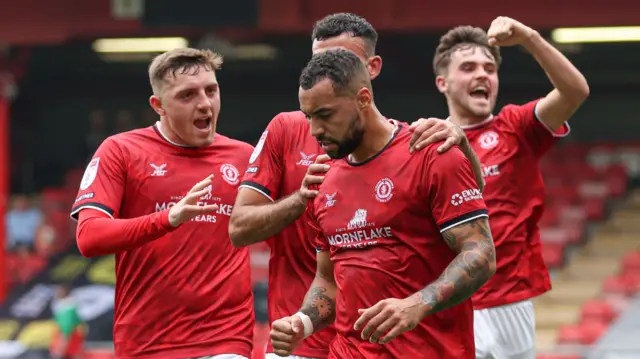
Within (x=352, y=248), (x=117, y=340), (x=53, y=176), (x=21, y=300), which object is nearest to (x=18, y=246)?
(x=21, y=300)

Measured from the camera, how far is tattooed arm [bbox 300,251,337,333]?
4402 millimetres

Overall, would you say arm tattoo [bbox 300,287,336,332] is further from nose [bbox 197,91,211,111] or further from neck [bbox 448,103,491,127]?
neck [bbox 448,103,491,127]

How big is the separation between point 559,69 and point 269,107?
1544cm

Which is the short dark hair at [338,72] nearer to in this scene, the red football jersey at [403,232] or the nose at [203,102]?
the red football jersey at [403,232]

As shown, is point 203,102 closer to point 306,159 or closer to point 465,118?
point 306,159

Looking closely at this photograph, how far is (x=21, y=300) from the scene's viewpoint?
608 inches

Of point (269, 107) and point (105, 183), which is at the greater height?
point (269, 107)

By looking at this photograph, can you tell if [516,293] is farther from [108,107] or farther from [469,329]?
[108,107]

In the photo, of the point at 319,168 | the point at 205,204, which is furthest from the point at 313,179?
the point at 205,204

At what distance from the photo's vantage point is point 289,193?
16.0 ft

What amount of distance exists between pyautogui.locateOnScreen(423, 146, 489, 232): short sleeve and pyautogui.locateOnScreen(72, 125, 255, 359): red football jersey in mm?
1407

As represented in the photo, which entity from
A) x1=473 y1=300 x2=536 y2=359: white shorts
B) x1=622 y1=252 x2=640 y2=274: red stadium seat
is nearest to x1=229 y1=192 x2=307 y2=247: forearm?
x1=473 y1=300 x2=536 y2=359: white shorts

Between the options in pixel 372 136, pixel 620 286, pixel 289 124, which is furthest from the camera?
pixel 620 286

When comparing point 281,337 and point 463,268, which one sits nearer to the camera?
point 463,268
